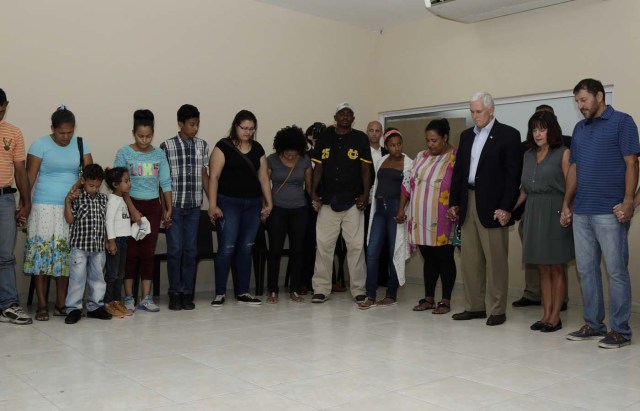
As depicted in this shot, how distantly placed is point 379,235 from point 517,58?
2.30 meters

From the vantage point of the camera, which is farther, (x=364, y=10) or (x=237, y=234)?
(x=364, y=10)

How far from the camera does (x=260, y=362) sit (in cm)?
352

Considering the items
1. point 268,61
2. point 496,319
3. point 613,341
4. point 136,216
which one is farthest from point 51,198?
point 613,341

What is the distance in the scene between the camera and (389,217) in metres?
5.28

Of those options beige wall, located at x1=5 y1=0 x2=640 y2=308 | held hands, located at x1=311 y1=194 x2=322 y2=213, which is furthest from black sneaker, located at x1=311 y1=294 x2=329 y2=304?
beige wall, located at x1=5 y1=0 x2=640 y2=308

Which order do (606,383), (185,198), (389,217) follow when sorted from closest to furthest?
(606,383) < (185,198) < (389,217)

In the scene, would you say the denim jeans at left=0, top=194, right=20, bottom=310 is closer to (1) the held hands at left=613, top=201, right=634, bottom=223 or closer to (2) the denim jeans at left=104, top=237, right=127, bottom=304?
(2) the denim jeans at left=104, top=237, right=127, bottom=304

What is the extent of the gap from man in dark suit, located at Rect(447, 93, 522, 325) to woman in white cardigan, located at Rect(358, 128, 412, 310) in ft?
1.85

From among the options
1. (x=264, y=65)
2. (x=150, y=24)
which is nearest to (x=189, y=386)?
(x=150, y=24)

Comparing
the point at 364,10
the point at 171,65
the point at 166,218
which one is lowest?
Result: the point at 166,218

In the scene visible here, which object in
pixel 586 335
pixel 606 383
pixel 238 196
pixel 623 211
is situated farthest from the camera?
pixel 238 196

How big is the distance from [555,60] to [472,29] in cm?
100

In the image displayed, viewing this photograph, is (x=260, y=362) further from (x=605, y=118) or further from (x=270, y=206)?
(x=605, y=118)

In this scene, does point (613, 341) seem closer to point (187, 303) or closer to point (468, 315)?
point (468, 315)
